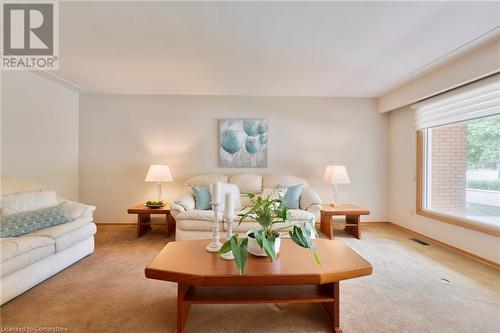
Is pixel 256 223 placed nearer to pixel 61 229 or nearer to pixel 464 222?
pixel 61 229

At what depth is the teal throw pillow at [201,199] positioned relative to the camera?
10.5ft

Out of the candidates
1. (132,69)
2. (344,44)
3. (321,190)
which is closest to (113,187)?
(132,69)

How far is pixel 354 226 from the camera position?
11.3 ft

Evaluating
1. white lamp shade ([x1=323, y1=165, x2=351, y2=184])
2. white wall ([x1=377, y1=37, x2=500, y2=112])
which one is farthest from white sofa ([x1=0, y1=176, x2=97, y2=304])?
white wall ([x1=377, y1=37, x2=500, y2=112])

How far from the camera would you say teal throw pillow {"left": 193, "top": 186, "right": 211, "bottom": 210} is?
3.19 metres

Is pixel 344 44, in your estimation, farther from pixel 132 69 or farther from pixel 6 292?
pixel 6 292

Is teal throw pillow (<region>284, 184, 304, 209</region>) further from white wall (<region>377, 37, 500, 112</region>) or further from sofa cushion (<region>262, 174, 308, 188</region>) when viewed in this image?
white wall (<region>377, 37, 500, 112</region>)

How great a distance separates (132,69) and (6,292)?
2663 mm

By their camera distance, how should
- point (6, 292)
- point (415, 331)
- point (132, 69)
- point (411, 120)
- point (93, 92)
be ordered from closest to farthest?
point (415, 331), point (6, 292), point (132, 69), point (411, 120), point (93, 92)

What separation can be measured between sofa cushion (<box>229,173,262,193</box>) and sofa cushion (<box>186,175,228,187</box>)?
0.18m

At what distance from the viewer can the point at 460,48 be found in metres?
2.33

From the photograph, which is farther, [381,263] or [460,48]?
[381,263]

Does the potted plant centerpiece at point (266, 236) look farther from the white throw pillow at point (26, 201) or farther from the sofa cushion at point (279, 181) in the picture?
the white throw pillow at point (26, 201)

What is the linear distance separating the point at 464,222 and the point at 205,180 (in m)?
3.63
